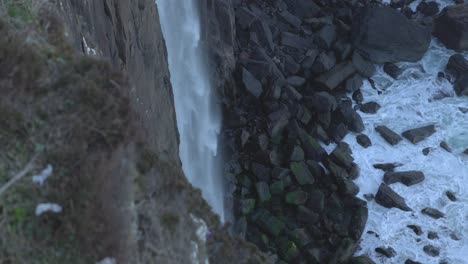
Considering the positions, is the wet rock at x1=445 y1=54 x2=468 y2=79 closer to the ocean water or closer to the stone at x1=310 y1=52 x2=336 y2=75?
the ocean water

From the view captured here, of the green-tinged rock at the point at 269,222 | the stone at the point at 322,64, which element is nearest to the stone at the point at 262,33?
A: the stone at the point at 322,64

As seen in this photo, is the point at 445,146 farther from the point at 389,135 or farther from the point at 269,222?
the point at 269,222

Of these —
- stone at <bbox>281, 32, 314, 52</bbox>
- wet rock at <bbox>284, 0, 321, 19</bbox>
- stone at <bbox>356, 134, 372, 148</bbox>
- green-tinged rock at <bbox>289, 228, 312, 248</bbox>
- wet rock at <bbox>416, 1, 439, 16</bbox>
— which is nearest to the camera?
green-tinged rock at <bbox>289, 228, 312, 248</bbox>

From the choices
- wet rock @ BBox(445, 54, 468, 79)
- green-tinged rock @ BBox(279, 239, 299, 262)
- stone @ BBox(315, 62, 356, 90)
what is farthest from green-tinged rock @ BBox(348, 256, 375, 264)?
wet rock @ BBox(445, 54, 468, 79)

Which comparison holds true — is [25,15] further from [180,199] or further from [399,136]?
[399,136]

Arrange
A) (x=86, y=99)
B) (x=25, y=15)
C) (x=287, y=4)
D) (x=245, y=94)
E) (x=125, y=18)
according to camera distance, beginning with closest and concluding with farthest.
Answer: (x=86, y=99) → (x=25, y=15) → (x=125, y=18) → (x=245, y=94) → (x=287, y=4)

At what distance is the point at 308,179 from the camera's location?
736 inches

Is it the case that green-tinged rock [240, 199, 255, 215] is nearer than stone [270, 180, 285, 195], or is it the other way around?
green-tinged rock [240, 199, 255, 215]

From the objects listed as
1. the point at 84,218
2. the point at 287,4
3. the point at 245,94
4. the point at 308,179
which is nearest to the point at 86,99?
the point at 84,218

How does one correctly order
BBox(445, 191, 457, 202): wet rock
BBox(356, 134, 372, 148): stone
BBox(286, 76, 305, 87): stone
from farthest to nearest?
BBox(286, 76, 305, 87): stone, BBox(356, 134, 372, 148): stone, BBox(445, 191, 457, 202): wet rock

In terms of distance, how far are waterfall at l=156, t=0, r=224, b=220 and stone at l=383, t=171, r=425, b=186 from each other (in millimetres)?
6031

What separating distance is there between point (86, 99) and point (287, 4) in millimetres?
18974

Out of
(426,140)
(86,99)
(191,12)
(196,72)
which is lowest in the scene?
(426,140)

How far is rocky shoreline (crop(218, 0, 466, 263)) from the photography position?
17.9 meters
